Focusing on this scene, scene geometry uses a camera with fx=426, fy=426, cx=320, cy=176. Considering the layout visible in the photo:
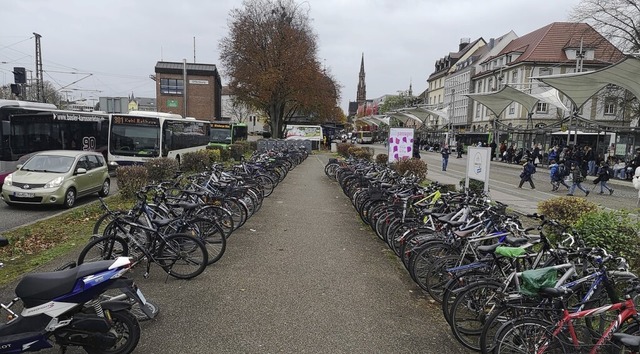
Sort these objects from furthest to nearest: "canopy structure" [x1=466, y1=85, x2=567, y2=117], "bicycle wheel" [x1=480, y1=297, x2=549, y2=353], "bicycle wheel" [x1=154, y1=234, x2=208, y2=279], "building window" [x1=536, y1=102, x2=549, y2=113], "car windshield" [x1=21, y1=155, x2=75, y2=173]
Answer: "building window" [x1=536, y1=102, x2=549, y2=113] → "canopy structure" [x1=466, y1=85, x2=567, y2=117] → "car windshield" [x1=21, y1=155, x2=75, y2=173] → "bicycle wheel" [x1=154, y1=234, x2=208, y2=279] → "bicycle wheel" [x1=480, y1=297, x2=549, y2=353]

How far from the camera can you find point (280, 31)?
39250 millimetres

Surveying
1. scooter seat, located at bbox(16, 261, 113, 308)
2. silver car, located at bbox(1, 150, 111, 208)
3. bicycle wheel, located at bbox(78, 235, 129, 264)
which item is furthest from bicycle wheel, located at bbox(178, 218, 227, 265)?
silver car, located at bbox(1, 150, 111, 208)

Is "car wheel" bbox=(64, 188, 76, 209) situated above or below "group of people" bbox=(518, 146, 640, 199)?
below

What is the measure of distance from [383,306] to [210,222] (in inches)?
102

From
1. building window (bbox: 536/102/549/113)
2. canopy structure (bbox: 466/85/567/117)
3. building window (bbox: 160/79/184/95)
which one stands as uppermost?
building window (bbox: 160/79/184/95)

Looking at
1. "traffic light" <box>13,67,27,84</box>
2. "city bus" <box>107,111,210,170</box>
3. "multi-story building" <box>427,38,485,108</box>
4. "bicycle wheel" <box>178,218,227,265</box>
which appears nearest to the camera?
"bicycle wheel" <box>178,218,227,265</box>

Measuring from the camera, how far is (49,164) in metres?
10.7

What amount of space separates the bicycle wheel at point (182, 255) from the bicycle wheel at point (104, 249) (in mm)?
398

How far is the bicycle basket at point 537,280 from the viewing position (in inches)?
125

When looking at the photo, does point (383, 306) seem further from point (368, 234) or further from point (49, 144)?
point (49, 144)

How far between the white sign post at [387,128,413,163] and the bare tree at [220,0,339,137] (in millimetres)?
22617

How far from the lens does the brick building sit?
56634mm

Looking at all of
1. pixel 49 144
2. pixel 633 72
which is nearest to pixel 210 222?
pixel 49 144

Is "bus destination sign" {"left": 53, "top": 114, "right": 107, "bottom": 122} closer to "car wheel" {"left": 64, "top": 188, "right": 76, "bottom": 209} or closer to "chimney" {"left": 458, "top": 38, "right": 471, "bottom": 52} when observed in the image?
"car wheel" {"left": 64, "top": 188, "right": 76, "bottom": 209}
